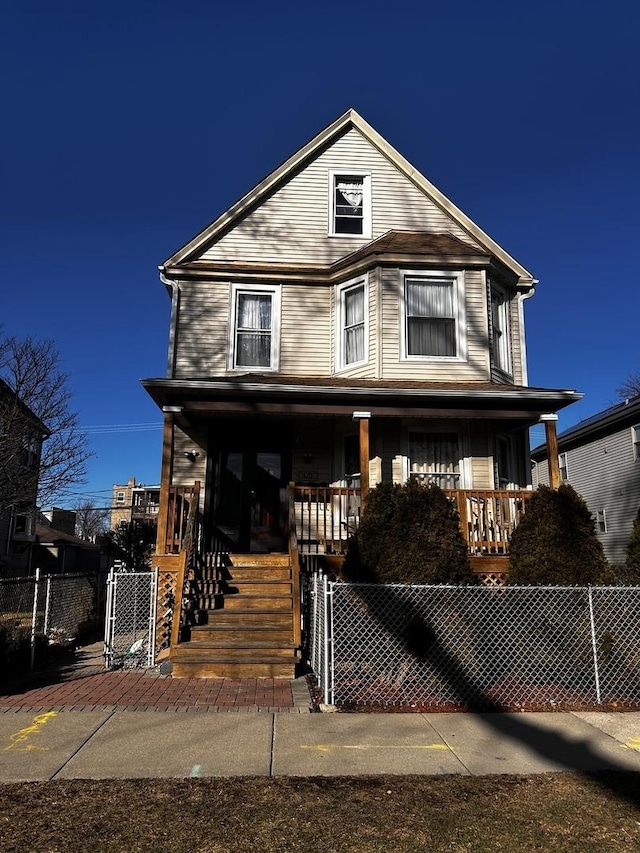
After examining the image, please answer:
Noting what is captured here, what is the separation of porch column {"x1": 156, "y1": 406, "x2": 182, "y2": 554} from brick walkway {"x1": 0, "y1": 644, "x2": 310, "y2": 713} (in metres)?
2.21

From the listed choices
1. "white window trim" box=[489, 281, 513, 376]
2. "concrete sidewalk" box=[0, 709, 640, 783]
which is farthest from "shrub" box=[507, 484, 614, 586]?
"white window trim" box=[489, 281, 513, 376]

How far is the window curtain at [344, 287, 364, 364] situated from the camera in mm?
12164

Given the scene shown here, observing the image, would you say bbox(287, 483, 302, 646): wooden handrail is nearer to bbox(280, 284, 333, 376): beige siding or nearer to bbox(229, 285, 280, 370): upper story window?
bbox(280, 284, 333, 376): beige siding

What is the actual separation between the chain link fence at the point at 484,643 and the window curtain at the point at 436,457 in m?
4.34

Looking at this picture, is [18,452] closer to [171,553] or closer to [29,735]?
[171,553]

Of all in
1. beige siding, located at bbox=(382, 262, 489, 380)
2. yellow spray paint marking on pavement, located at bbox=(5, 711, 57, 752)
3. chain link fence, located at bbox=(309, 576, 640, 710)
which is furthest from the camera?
beige siding, located at bbox=(382, 262, 489, 380)

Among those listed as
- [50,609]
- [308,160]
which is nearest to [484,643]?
[50,609]

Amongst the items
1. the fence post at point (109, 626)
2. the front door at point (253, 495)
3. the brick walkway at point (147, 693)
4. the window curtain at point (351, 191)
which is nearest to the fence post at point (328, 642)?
the brick walkway at point (147, 693)

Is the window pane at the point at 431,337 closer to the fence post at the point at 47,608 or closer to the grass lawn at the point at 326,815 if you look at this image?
the fence post at the point at 47,608

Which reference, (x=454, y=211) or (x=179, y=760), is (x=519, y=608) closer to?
(x=179, y=760)

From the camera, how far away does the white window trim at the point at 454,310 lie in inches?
464

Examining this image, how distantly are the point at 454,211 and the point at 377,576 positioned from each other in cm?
892

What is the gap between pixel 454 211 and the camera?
13234mm

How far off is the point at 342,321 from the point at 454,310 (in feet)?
7.26
